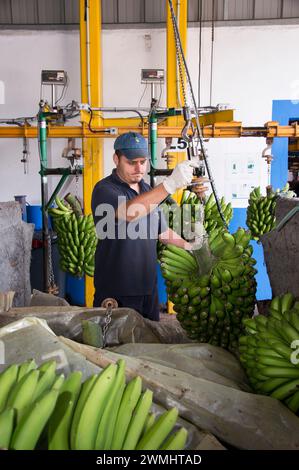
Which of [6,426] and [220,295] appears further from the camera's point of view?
[220,295]

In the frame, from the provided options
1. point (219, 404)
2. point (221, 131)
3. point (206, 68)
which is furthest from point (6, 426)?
point (206, 68)

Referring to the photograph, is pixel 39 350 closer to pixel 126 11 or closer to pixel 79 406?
pixel 79 406

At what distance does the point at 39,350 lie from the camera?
44.8 inches

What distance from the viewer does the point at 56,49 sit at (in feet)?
19.4

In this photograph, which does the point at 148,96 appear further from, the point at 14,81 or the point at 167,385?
the point at 167,385

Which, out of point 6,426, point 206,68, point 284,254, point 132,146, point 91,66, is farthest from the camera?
point 206,68

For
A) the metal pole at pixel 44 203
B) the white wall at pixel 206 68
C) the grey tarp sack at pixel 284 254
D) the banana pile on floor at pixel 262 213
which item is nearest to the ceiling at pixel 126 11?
the white wall at pixel 206 68

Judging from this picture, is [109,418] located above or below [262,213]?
below

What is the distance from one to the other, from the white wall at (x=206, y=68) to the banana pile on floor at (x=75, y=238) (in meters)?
2.61

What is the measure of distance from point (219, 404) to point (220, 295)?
543 millimetres

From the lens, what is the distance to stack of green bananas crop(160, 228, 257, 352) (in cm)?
156

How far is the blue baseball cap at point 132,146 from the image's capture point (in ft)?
8.17

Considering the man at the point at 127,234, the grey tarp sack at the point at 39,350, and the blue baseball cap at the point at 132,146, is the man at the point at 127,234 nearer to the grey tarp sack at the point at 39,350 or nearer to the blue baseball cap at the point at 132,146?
the blue baseball cap at the point at 132,146

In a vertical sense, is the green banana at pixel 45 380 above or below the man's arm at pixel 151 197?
below
